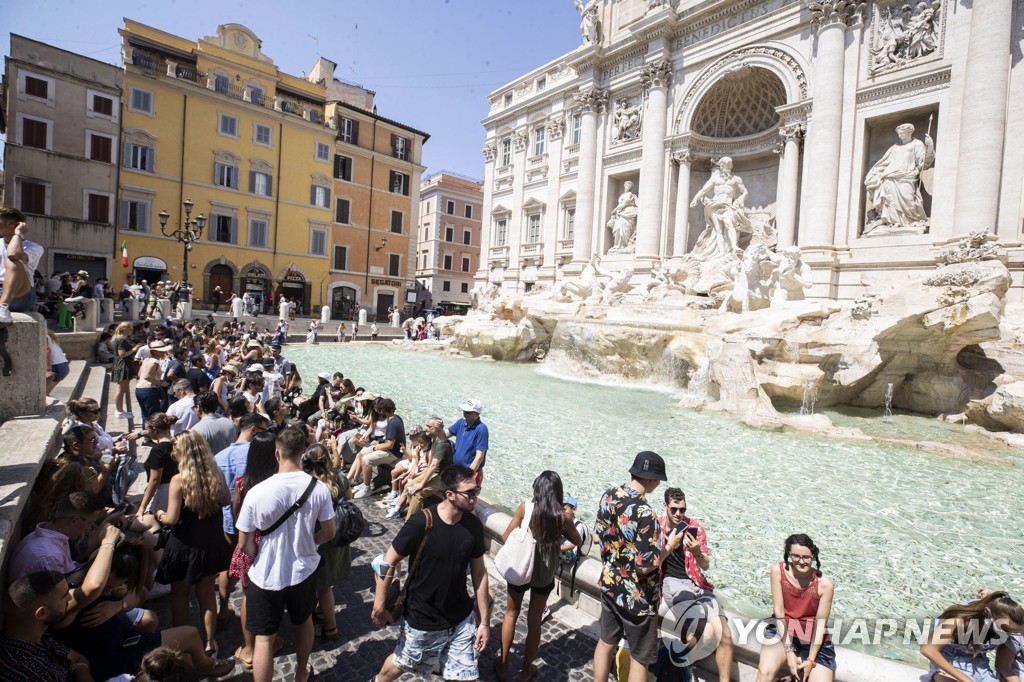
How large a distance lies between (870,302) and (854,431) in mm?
4805

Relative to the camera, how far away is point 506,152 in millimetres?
30516

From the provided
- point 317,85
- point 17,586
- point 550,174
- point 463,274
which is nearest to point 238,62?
point 317,85

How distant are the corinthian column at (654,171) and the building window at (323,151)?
19785 millimetres

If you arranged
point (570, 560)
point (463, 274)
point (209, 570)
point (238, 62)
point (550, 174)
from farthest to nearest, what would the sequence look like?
1. point (463, 274)
2. point (238, 62)
3. point (550, 174)
4. point (570, 560)
5. point (209, 570)

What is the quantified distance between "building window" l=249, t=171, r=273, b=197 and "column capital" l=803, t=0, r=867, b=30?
2725 centimetres

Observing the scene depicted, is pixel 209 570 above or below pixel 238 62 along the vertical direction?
below

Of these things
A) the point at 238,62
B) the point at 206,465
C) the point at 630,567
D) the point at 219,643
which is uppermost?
the point at 238,62

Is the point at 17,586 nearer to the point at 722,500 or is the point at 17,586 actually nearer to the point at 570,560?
the point at 570,560

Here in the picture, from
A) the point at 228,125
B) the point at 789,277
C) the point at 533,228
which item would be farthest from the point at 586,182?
the point at 228,125

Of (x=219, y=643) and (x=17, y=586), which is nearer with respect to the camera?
(x=17, y=586)

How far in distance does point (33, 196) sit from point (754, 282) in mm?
29403

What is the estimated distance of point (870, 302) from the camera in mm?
11594

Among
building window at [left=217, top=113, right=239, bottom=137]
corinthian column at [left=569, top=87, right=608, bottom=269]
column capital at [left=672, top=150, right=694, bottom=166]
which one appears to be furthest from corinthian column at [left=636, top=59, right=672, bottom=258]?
building window at [left=217, top=113, right=239, bottom=137]

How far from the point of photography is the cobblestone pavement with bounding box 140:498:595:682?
2885 millimetres
